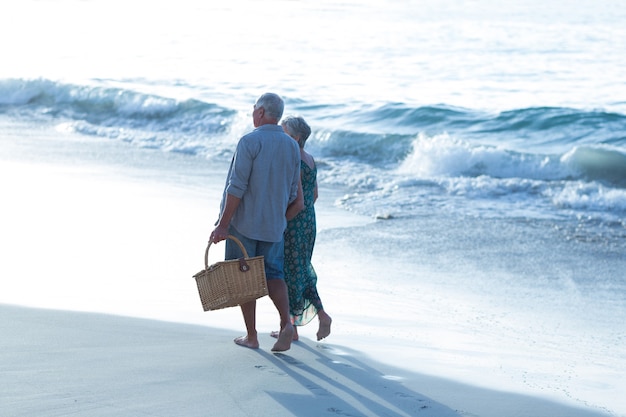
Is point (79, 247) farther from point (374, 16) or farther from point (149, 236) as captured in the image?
point (374, 16)

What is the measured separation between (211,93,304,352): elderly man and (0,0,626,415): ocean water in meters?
1.06

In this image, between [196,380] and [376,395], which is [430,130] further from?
[196,380]

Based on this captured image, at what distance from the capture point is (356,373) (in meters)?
4.94

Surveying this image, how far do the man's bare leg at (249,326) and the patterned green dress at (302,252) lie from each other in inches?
11.8

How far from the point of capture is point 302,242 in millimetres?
5473

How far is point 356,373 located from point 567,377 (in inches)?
46.2

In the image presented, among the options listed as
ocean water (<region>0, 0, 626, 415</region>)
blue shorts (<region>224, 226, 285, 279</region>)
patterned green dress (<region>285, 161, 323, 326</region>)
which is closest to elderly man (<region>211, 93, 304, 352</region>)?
blue shorts (<region>224, 226, 285, 279</region>)

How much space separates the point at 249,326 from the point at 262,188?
0.79 metres

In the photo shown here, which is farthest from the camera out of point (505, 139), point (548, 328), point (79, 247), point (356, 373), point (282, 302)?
point (505, 139)

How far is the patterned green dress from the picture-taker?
545 centimetres

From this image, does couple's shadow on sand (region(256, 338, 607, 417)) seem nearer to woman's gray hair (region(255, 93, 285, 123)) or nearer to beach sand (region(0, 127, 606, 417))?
beach sand (region(0, 127, 606, 417))

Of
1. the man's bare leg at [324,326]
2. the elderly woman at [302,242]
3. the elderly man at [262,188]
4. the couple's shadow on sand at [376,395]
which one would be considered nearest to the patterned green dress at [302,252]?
the elderly woman at [302,242]

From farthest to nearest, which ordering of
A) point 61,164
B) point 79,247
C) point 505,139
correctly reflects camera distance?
point 505,139, point 61,164, point 79,247

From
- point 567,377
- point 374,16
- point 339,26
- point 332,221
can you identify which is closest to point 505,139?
point 332,221
